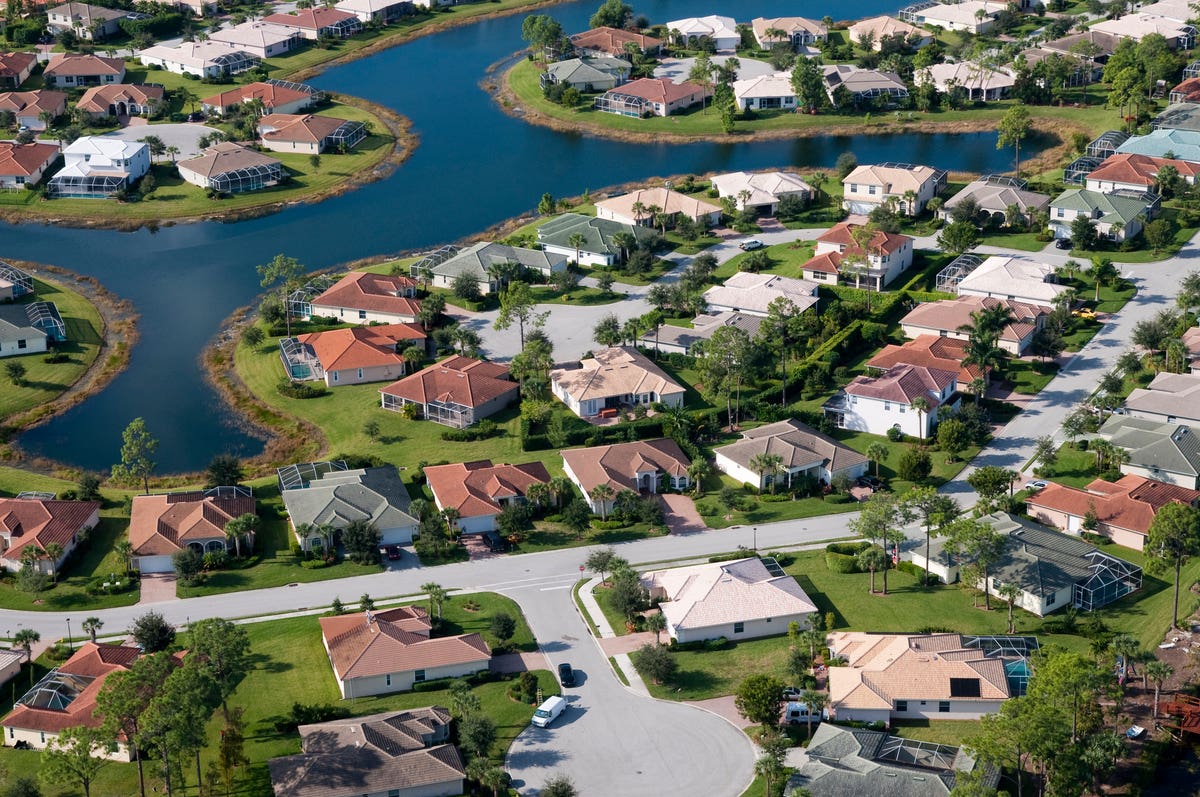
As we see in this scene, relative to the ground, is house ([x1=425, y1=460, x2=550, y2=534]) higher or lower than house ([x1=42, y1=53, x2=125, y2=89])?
lower

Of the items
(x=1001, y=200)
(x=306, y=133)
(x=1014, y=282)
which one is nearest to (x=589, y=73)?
(x=306, y=133)

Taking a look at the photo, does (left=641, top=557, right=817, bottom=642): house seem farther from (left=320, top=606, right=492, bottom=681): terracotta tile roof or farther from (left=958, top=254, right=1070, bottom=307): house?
(left=958, top=254, right=1070, bottom=307): house

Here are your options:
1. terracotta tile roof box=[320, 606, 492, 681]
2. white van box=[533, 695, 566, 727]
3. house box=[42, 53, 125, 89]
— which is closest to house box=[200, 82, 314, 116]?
house box=[42, 53, 125, 89]

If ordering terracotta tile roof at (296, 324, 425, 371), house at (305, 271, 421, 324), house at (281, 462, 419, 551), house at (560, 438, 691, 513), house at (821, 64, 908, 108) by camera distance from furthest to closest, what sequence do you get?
house at (821, 64, 908, 108) < house at (305, 271, 421, 324) < terracotta tile roof at (296, 324, 425, 371) < house at (560, 438, 691, 513) < house at (281, 462, 419, 551)

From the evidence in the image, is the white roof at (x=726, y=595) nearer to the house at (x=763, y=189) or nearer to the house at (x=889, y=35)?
the house at (x=763, y=189)

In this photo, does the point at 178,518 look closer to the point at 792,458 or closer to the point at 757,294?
the point at 792,458

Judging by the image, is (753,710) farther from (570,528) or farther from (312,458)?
(312,458)
